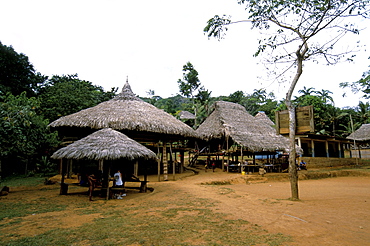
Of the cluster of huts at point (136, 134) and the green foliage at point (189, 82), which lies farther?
the green foliage at point (189, 82)

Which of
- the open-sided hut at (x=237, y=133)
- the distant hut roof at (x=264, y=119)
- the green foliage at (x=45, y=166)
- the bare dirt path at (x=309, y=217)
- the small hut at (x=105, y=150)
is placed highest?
the distant hut roof at (x=264, y=119)

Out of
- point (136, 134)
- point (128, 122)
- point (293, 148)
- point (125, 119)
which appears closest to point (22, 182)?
point (136, 134)

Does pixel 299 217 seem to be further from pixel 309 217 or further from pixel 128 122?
pixel 128 122

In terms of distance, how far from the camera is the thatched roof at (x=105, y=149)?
7.24 metres

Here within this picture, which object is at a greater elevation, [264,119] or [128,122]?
[264,119]

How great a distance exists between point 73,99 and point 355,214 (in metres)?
18.4

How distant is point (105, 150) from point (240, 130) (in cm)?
1142

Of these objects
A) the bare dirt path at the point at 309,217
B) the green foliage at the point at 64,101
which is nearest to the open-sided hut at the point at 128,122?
the green foliage at the point at 64,101

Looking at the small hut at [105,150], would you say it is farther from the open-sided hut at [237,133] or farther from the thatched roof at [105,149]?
the open-sided hut at [237,133]

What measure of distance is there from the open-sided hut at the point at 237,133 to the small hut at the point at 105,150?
8.46 metres

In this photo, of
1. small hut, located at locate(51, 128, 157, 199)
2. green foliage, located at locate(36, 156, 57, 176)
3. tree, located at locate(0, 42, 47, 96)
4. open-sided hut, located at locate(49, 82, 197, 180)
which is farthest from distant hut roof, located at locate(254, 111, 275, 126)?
tree, located at locate(0, 42, 47, 96)

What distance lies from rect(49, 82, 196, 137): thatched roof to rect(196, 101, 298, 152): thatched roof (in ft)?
9.76

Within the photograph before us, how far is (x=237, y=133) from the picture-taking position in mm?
15906

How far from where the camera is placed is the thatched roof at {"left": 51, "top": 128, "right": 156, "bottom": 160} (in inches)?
285
